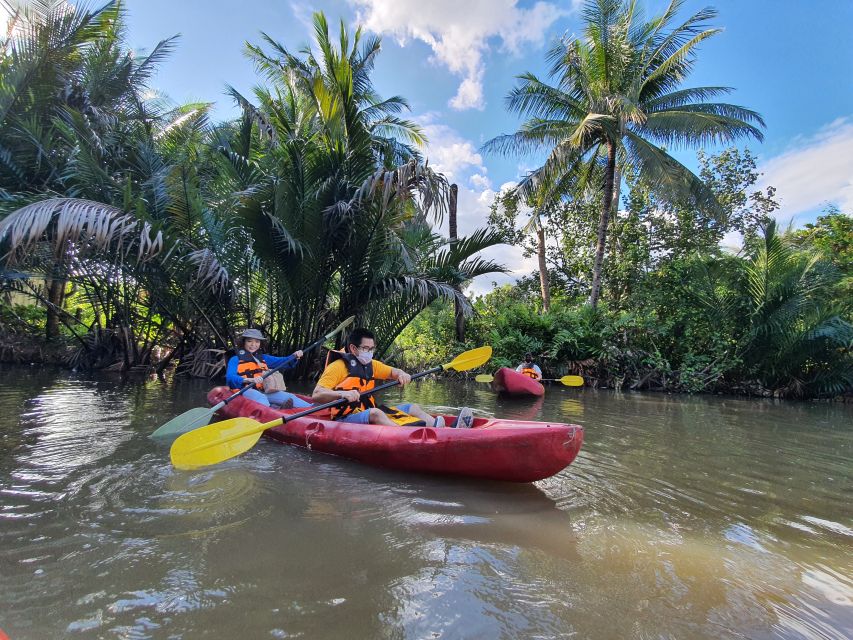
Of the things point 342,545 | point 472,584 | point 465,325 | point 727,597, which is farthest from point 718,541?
point 465,325

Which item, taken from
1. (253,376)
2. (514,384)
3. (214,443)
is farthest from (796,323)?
(214,443)

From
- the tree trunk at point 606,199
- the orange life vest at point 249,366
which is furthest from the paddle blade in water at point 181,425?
the tree trunk at point 606,199

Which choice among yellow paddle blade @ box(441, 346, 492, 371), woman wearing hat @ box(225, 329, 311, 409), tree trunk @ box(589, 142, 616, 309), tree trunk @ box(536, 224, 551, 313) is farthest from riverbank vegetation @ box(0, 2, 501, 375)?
tree trunk @ box(536, 224, 551, 313)

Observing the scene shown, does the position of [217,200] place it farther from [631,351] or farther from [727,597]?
[631,351]

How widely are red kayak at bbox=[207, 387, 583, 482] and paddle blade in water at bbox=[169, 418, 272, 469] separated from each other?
30.6 inches

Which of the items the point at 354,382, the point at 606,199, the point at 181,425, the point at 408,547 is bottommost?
the point at 408,547

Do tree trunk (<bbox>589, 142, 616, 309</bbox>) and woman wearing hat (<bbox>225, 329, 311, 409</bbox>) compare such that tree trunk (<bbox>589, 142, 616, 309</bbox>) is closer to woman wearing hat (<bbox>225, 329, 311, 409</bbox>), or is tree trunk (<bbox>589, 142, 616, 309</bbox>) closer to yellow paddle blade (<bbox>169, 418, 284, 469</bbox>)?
woman wearing hat (<bbox>225, 329, 311, 409</bbox>)

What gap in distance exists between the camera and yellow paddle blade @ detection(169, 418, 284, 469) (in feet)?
12.5

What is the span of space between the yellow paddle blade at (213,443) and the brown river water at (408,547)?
17 cm

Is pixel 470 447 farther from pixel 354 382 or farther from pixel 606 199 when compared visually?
pixel 606 199

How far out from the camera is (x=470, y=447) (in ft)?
12.0

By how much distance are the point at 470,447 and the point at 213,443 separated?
7.14ft

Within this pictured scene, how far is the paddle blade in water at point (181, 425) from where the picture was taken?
16.0ft

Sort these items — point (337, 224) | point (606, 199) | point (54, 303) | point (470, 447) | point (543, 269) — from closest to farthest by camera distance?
1. point (470, 447)
2. point (337, 224)
3. point (54, 303)
4. point (606, 199)
5. point (543, 269)
